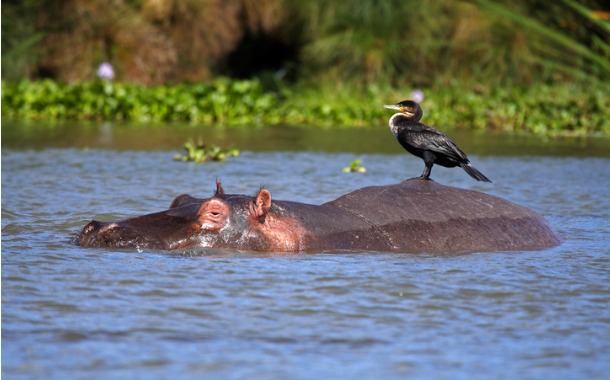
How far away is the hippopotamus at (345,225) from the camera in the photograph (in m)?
5.51

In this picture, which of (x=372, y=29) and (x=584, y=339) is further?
(x=372, y=29)

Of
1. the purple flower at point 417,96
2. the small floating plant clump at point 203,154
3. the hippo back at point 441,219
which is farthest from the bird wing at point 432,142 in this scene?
the purple flower at point 417,96

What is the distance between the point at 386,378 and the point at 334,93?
508 inches

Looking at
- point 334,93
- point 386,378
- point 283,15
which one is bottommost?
point 386,378

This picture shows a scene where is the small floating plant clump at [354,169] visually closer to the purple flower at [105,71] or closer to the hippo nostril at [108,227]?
the hippo nostril at [108,227]

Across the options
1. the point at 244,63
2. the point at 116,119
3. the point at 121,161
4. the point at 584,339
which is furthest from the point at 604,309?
the point at 244,63

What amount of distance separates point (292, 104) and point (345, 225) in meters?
10.4

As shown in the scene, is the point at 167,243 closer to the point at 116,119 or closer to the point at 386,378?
the point at 386,378

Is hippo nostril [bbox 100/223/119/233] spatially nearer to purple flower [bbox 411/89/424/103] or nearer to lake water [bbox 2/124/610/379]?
lake water [bbox 2/124/610/379]

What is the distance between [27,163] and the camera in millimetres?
9992

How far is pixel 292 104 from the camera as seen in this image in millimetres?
16094

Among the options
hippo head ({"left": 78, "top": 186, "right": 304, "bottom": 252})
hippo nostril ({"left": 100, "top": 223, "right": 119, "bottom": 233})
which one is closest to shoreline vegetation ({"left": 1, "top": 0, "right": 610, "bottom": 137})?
hippo head ({"left": 78, "top": 186, "right": 304, "bottom": 252})

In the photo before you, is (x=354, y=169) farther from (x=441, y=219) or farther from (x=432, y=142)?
(x=441, y=219)

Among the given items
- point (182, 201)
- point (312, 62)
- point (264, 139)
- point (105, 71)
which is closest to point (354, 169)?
point (264, 139)
